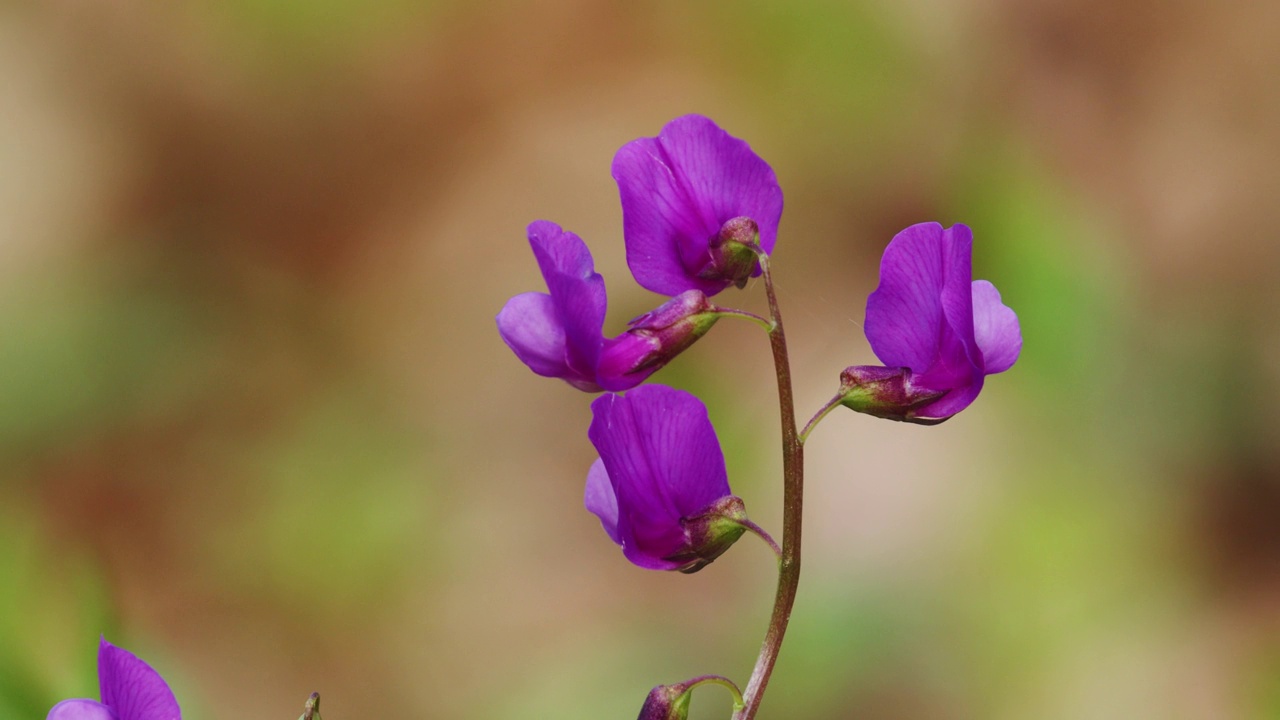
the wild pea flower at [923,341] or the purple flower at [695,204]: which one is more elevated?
the purple flower at [695,204]

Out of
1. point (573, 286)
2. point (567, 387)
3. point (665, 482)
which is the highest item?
point (573, 286)

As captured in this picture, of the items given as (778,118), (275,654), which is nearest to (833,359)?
(778,118)

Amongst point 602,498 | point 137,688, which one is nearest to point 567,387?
point 602,498

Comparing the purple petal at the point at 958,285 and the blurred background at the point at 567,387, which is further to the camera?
the blurred background at the point at 567,387

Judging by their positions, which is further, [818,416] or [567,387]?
[567,387]

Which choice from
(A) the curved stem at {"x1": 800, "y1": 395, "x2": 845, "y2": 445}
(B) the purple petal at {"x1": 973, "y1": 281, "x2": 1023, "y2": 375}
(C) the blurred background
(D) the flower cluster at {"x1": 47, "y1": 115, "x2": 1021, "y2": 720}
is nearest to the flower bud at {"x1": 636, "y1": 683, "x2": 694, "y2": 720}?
(D) the flower cluster at {"x1": 47, "y1": 115, "x2": 1021, "y2": 720}

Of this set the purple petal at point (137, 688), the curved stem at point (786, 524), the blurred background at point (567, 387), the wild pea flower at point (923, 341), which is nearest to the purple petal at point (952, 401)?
the wild pea flower at point (923, 341)

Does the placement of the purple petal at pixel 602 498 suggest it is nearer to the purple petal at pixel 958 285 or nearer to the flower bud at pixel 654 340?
the flower bud at pixel 654 340

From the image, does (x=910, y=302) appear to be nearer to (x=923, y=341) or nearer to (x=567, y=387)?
(x=923, y=341)

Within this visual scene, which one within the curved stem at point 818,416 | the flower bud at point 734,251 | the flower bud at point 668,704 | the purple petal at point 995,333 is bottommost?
the flower bud at point 668,704
